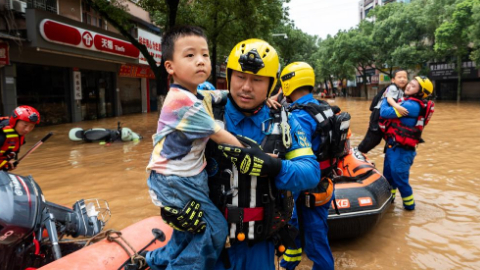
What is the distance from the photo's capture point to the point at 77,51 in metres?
14.4

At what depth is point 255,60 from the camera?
188 centimetres

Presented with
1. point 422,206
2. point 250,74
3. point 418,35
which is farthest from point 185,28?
point 418,35

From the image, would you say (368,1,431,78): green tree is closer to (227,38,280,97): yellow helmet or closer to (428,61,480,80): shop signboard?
(428,61,480,80): shop signboard

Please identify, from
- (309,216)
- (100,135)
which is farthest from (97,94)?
(309,216)

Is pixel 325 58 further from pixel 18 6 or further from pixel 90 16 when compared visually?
pixel 18 6

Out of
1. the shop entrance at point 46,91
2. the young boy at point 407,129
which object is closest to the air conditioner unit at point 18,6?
the shop entrance at point 46,91

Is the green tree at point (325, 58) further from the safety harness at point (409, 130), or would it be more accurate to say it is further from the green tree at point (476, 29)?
the safety harness at point (409, 130)

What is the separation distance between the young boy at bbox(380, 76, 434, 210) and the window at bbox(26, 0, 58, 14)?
49.2ft

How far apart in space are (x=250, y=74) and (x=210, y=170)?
0.59 metres

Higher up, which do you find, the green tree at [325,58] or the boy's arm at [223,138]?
the green tree at [325,58]

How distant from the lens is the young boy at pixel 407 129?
4852 mm

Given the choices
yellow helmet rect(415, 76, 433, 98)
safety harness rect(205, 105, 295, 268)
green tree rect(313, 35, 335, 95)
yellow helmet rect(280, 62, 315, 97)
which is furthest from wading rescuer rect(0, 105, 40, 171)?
green tree rect(313, 35, 335, 95)

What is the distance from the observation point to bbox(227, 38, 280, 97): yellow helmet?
6.19ft

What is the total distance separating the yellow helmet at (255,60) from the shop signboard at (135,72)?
21902mm
